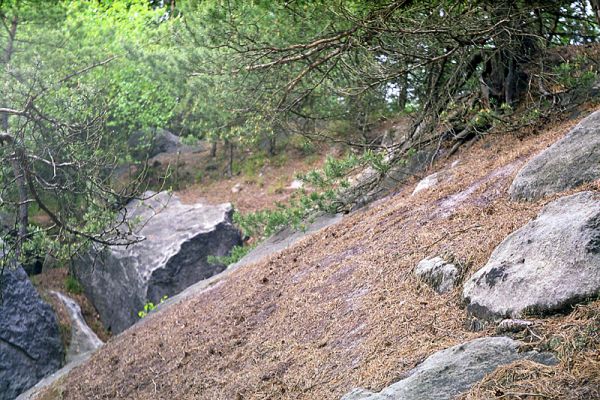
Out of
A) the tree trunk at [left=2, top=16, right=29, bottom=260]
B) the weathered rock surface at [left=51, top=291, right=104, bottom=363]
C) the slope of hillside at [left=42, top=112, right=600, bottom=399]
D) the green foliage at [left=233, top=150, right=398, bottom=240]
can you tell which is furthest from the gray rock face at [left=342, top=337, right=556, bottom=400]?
the weathered rock surface at [left=51, top=291, right=104, bottom=363]

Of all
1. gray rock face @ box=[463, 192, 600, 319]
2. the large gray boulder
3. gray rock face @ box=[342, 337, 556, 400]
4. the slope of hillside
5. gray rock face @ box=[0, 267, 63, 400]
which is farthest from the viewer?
the large gray boulder

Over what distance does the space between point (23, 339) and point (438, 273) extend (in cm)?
1022

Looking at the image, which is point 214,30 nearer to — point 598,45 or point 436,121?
point 436,121

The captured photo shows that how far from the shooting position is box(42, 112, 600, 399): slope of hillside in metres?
5.26

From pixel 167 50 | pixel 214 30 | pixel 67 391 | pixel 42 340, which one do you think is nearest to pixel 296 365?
pixel 67 391

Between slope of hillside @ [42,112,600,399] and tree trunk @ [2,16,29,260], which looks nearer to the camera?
slope of hillside @ [42,112,600,399]

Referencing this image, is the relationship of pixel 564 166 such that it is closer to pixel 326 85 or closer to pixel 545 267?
pixel 545 267

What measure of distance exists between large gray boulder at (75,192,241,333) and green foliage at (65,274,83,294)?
1.27 metres

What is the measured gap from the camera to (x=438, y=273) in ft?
21.1

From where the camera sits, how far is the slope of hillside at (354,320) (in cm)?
526

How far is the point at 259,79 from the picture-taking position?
11.7 meters

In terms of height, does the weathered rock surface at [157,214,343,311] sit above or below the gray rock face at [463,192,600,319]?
below

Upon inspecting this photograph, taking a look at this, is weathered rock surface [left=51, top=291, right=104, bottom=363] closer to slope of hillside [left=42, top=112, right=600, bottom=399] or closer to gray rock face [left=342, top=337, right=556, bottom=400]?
slope of hillside [left=42, top=112, right=600, bottom=399]

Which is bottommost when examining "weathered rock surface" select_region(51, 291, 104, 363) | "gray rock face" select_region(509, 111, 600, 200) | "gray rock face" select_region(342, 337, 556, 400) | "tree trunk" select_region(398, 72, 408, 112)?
"weathered rock surface" select_region(51, 291, 104, 363)
